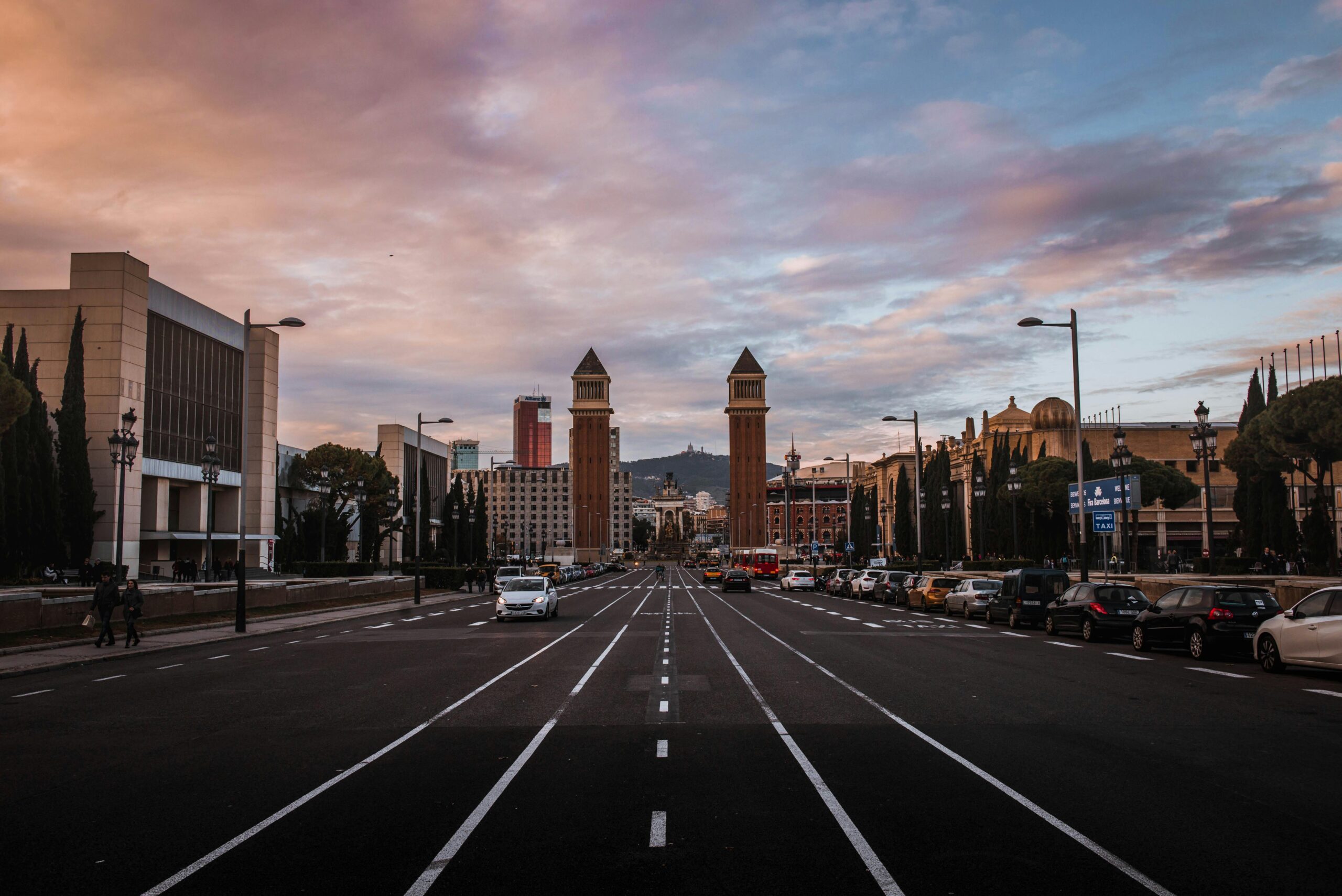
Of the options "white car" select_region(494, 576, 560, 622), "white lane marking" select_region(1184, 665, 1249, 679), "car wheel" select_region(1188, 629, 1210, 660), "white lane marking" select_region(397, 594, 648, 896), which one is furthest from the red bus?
"white lane marking" select_region(397, 594, 648, 896)

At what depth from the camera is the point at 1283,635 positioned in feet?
52.1

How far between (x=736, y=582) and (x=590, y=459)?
114750 millimetres

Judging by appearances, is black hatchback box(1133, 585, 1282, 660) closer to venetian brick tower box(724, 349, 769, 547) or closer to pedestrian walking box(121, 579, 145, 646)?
pedestrian walking box(121, 579, 145, 646)

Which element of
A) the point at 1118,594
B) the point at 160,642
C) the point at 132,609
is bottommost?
the point at 160,642

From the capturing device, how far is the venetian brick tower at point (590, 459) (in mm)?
169125

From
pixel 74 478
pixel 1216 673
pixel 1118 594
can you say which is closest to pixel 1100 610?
pixel 1118 594

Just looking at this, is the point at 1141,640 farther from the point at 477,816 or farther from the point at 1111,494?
the point at 477,816

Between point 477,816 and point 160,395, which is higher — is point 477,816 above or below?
below

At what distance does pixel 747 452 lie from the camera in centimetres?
16888

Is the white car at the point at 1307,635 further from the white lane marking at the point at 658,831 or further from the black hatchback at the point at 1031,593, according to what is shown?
the white lane marking at the point at 658,831

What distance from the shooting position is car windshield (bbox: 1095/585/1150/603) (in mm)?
22781

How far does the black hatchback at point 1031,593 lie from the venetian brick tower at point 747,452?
129 metres

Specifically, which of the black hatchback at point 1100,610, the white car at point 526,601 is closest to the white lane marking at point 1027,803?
the black hatchback at point 1100,610

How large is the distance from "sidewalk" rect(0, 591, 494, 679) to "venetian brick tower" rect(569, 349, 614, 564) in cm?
12693
